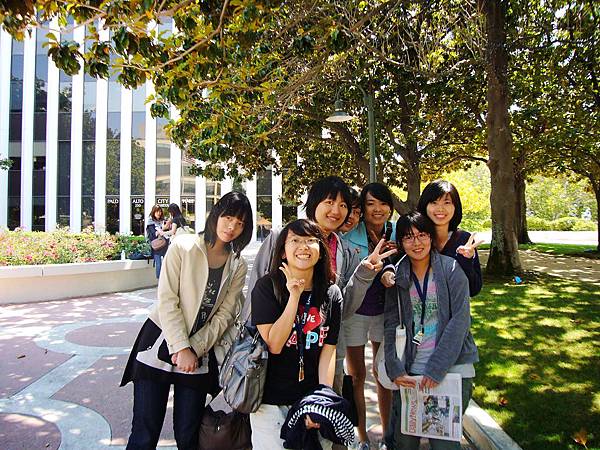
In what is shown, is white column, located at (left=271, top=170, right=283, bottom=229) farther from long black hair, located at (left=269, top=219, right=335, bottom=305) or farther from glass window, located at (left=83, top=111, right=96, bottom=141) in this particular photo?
long black hair, located at (left=269, top=219, right=335, bottom=305)

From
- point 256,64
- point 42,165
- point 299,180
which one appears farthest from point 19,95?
point 256,64

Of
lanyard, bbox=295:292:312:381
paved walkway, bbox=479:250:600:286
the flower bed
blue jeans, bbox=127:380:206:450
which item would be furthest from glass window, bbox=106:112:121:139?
lanyard, bbox=295:292:312:381

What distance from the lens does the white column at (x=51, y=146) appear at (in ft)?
77.3

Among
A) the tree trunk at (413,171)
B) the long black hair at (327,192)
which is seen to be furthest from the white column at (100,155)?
the long black hair at (327,192)

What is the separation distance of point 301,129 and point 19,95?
2016 cm

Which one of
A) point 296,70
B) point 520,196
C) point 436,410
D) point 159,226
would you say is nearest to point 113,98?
point 159,226

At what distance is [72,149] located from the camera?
23.7 meters

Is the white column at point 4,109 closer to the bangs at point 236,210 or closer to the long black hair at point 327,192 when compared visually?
the bangs at point 236,210

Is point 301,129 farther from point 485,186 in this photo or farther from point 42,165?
point 485,186

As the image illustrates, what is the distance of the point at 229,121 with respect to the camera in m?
6.80

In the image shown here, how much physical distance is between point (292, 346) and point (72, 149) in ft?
84.1

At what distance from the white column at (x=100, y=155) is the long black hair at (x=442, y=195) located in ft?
78.8

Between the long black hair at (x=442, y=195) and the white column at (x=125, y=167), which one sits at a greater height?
the white column at (x=125, y=167)

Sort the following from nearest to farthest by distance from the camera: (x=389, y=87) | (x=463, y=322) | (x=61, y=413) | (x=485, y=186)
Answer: (x=463, y=322) → (x=61, y=413) → (x=389, y=87) → (x=485, y=186)
